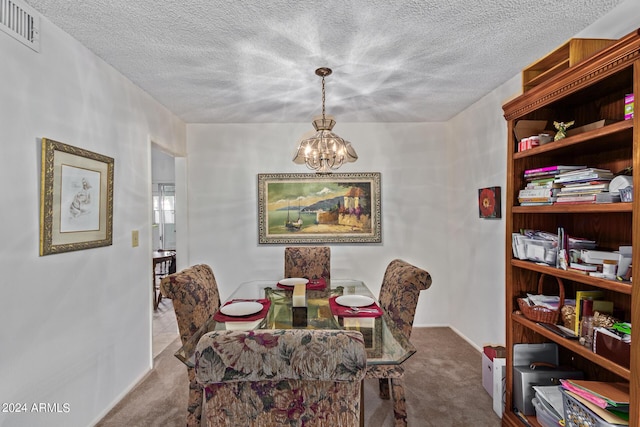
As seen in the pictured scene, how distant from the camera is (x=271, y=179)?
4070 millimetres

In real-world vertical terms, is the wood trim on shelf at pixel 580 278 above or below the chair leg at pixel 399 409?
above

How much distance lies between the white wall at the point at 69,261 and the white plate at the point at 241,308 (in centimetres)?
92

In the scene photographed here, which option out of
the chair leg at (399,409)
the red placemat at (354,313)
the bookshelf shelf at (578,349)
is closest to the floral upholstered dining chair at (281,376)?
the red placemat at (354,313)

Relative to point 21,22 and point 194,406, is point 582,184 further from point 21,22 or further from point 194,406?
point 21,22

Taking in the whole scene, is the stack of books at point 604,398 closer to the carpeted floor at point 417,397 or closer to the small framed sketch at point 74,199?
the carpeted floor at point 417,397

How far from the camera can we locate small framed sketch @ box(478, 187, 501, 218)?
308cm

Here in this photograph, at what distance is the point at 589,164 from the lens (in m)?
1.98

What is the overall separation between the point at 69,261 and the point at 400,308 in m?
2.03

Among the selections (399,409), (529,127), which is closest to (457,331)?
(399,409)

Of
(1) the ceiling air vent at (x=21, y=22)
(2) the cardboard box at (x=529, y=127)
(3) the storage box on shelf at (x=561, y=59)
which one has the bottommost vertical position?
(2) the cardboard box at (x=529, y=127)

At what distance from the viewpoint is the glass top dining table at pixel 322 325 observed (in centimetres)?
156

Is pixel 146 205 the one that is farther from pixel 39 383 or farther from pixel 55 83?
pixel 39 383

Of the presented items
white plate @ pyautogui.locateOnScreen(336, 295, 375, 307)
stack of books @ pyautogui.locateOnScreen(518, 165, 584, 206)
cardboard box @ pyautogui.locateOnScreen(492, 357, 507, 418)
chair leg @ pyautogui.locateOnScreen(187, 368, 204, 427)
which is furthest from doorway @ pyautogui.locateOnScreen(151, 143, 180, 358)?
stack of books @ pyautogui.locateOnScreen(518, 165, 584, 206)

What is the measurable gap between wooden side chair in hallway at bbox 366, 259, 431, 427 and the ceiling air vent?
8.01ft
